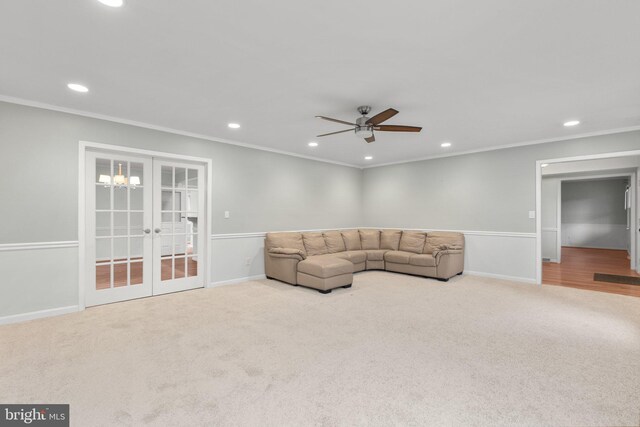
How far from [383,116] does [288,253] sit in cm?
281

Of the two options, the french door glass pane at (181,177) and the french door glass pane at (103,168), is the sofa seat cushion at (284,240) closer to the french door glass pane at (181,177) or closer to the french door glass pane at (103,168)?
the french door glass pane at (181,177)

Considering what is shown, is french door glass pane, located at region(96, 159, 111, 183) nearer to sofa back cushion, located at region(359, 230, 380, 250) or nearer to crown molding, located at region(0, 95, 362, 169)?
crown molding, located at region(0, 95, 362, 169)

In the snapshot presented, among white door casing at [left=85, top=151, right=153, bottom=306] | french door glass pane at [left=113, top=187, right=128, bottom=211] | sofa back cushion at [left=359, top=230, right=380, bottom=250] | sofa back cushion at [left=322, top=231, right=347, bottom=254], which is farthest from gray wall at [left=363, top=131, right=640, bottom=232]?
french door glass pane at [left=113, top=187, right=128, bottom=211]

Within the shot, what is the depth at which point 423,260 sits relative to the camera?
5566 millimetres

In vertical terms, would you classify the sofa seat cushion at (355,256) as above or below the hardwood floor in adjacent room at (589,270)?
above

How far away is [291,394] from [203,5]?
2.59 meters

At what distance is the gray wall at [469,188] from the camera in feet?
16.6

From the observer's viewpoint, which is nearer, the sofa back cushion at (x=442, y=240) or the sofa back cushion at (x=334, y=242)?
the sofa back cushion at (x=442, y=240)

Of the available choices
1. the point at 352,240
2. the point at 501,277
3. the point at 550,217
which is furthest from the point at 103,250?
the point at 550,217

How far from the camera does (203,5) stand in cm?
188

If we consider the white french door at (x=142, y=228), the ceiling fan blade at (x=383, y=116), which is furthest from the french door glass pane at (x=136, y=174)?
the ceiling fan blade at (x=383, y=116)

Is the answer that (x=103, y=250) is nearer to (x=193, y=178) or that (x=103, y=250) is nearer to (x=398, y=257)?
(x=193, y=178)

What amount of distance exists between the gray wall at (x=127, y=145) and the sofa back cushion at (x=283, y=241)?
0.98ft

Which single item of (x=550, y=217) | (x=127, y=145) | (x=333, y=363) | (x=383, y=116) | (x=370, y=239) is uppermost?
(x=383, y=116)
